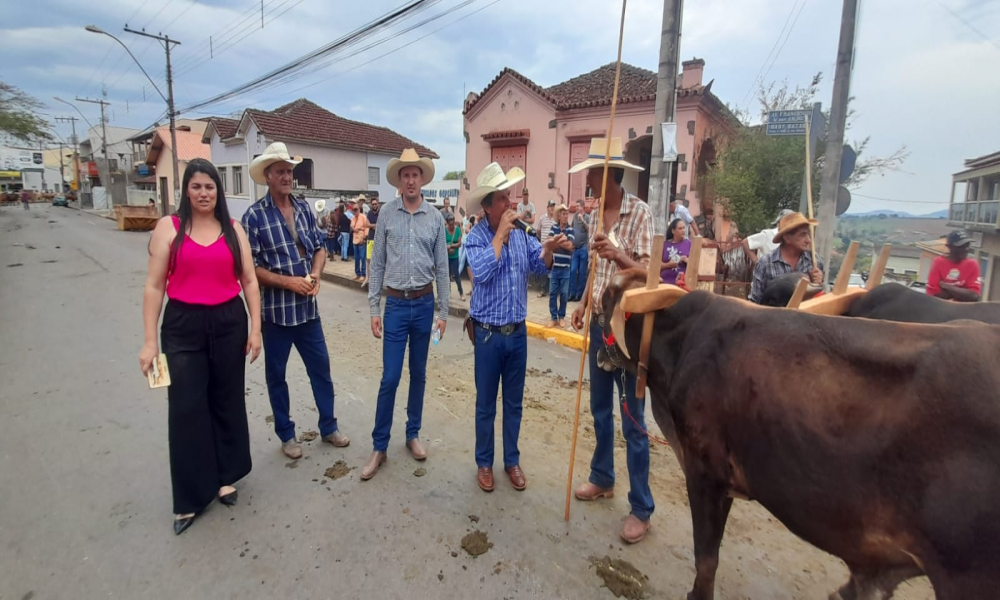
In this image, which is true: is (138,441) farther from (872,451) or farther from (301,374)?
(872,451)

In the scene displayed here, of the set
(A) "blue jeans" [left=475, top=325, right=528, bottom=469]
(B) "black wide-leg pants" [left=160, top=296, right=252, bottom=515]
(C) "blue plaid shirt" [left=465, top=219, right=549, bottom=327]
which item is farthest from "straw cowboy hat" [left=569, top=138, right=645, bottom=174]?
(B) "black wide-leg pants" [left=160, top=296, right=252, bottom=515]

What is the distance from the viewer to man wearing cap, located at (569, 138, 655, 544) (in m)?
2.89

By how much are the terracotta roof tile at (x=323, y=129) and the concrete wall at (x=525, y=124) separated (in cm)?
773

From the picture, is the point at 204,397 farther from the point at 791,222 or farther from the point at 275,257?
the point at 791,222

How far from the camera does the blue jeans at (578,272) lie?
8711mm

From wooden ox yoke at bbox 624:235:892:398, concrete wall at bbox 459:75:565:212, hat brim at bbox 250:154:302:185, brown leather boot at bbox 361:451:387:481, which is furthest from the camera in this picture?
concrete wall at bbox 459:75:565:212

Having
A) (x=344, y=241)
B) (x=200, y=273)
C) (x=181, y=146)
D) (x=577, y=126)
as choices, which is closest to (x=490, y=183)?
(x=200, y=273)

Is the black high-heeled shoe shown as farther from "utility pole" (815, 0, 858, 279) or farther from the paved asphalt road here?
"utility pole" (815, 0, 858, 279)

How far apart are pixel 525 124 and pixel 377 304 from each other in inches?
485

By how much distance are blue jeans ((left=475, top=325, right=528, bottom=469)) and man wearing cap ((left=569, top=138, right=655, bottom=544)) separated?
1.54 ft

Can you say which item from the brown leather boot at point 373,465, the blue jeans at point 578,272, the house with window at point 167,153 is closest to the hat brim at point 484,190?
the brown leather boot at point 373,465

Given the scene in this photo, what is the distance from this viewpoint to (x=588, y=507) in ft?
10.5

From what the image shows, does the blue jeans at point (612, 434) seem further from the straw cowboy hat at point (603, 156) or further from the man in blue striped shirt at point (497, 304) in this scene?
the straw cowboy hat at point (603, 156)

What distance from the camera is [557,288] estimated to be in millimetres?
7883
